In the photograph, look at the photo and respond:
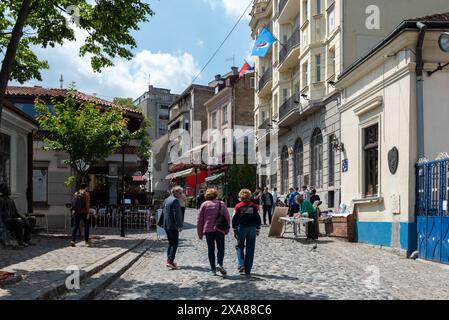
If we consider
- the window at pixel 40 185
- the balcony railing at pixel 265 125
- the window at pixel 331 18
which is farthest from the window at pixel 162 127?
the window at pixel 331 18

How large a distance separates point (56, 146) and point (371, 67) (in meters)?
10.6

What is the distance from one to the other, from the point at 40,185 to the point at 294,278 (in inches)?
614

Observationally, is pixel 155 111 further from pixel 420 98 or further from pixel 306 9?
pixel 420 98

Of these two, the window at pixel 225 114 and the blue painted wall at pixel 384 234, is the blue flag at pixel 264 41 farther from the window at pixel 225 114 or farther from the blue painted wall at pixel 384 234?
the window at pixel 225 114

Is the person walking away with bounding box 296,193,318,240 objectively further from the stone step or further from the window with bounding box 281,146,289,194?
the window with bounding box 281,146,289,194

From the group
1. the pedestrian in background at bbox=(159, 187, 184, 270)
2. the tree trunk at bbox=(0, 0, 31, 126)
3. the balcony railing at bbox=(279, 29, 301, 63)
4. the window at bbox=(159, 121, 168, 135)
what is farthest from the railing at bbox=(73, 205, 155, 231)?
the window at bbox=(159, 121, 168, 135)

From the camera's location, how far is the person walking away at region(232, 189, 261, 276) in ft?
33.4

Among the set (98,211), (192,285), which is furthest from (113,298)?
(98,211)

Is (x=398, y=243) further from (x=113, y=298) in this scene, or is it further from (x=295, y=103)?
(x=295, y=103)

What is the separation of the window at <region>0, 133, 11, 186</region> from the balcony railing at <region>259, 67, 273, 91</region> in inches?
802

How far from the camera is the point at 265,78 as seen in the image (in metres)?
36.3

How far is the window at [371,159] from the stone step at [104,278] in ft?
22.3

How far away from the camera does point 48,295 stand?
768 centimetres
